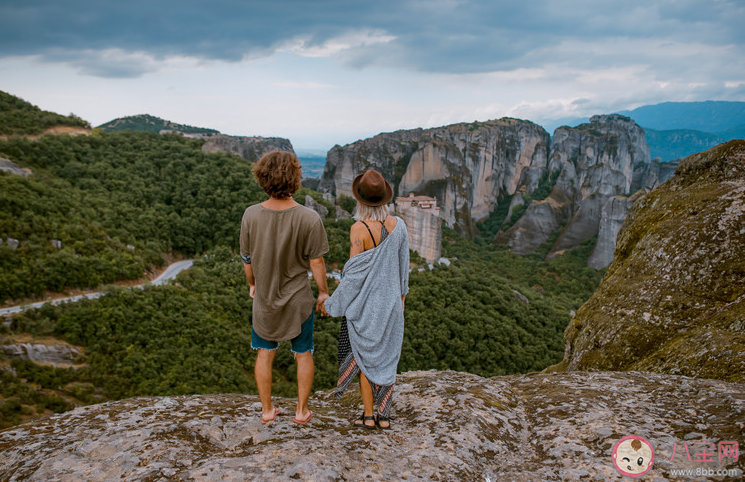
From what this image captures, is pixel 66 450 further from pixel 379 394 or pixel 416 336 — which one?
pixel 416 336

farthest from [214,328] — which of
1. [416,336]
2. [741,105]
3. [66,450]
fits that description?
[741,105]

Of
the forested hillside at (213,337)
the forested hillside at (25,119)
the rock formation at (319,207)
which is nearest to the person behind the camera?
the forested hillside at (213,337)

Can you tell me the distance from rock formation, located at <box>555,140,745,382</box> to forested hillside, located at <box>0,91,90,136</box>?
38.4 meters

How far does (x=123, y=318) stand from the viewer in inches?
608

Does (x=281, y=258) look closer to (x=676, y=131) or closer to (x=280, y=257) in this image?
(x=280, y=257)

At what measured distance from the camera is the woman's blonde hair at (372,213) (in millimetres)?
3426

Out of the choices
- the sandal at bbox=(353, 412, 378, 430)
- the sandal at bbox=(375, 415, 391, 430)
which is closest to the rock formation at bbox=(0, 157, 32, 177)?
the sandal at bbox=(353, 412, 378, 430)

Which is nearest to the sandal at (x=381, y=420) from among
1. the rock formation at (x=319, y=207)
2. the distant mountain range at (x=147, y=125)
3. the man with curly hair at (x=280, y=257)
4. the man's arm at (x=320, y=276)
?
the man with curly hair at (x=280, y=257)

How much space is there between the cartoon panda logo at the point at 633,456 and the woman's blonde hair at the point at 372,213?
8.24 feet

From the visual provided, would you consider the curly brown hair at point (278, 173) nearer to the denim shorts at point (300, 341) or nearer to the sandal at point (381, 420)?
the denim shorts at point (300, 341)

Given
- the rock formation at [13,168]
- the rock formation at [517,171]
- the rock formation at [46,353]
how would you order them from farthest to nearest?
the rock formation at [517,171]
the rock formation at [13,168]
the rock formation at [46,353]

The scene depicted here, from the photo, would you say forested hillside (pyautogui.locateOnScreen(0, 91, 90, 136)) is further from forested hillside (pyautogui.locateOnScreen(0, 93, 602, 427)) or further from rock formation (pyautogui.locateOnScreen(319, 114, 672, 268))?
rock formation (pyautogui.locateOnScreen(319, 114, 672, 268))

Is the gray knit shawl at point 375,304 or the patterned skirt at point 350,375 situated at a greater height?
the gray knit shawl at point 375,304

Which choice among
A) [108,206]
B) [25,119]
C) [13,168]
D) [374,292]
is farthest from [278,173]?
[25,119]
